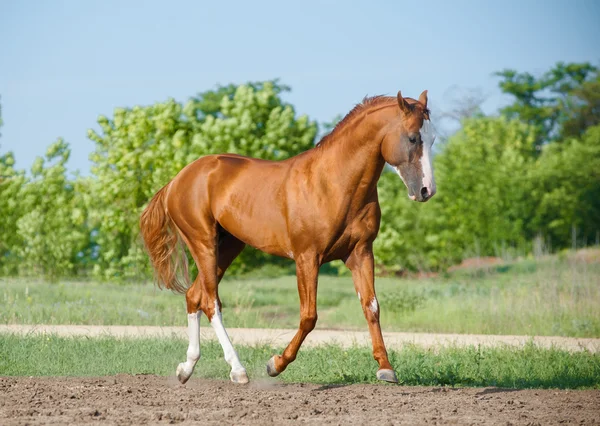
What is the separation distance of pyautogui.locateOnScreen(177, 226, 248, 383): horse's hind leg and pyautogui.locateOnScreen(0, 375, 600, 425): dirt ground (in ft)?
0.56

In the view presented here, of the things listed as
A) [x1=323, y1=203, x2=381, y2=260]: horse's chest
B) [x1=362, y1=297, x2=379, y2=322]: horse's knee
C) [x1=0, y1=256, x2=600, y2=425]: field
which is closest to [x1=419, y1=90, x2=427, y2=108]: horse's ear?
[x1=323, y1=203, x2=381, y2=260]: horse's chest

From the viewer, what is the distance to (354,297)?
67.1ft

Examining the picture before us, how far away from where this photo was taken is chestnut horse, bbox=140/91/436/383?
6633mm

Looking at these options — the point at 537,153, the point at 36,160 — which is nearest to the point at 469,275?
the point at 36,160

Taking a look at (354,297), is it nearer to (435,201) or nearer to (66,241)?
(66,241)

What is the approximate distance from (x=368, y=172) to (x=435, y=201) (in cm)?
2475

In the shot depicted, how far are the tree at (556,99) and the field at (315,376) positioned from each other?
124 ft

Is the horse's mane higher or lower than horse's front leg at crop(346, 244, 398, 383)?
higher

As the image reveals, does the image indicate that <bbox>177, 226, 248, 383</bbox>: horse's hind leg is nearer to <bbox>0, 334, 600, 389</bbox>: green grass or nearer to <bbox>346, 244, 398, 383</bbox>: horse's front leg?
<bbox>0, 334, 600, 389</bbox>: green grass

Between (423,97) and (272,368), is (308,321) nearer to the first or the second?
(272,368)

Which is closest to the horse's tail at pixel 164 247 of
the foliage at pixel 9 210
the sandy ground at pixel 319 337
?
the sandy ground at pixel 319 337

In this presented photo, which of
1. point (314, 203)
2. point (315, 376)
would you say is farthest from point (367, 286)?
point (315, 376)

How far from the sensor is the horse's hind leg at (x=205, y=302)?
7578 millimetres

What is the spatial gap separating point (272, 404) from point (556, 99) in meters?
54.0
